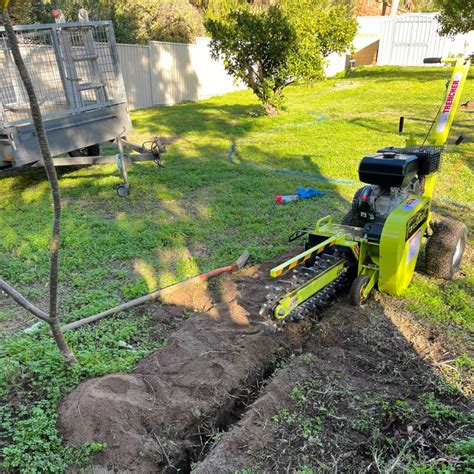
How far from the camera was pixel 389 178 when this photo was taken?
4328mm

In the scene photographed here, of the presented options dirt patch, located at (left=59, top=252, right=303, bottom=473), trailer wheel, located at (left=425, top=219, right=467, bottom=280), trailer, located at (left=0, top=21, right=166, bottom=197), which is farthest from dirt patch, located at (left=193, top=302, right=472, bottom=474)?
trailer, located at (left=0, top=21, right=166, bottom=197)

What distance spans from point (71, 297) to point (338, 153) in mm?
7096

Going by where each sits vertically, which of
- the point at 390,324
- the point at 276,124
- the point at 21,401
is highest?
the point at 21,401

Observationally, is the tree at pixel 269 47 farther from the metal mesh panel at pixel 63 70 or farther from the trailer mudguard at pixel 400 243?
the trailer mudguard at pixel 400 243

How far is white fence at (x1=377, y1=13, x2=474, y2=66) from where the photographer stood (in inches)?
1068

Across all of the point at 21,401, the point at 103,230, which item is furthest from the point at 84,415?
the point at 103,230

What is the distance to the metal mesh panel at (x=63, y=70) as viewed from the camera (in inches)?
288

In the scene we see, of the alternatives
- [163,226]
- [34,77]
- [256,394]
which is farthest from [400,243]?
[34,77]

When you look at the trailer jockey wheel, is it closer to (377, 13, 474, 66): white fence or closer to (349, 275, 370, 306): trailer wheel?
(349, 275, 370, 306): trailer wheel

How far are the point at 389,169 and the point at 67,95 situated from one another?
573 centimetres

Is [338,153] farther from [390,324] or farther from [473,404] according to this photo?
[473,404]

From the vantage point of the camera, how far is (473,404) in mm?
3129

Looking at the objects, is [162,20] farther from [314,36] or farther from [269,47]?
[314,36]

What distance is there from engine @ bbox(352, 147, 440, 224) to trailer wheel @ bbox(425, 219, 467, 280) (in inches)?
19.0
